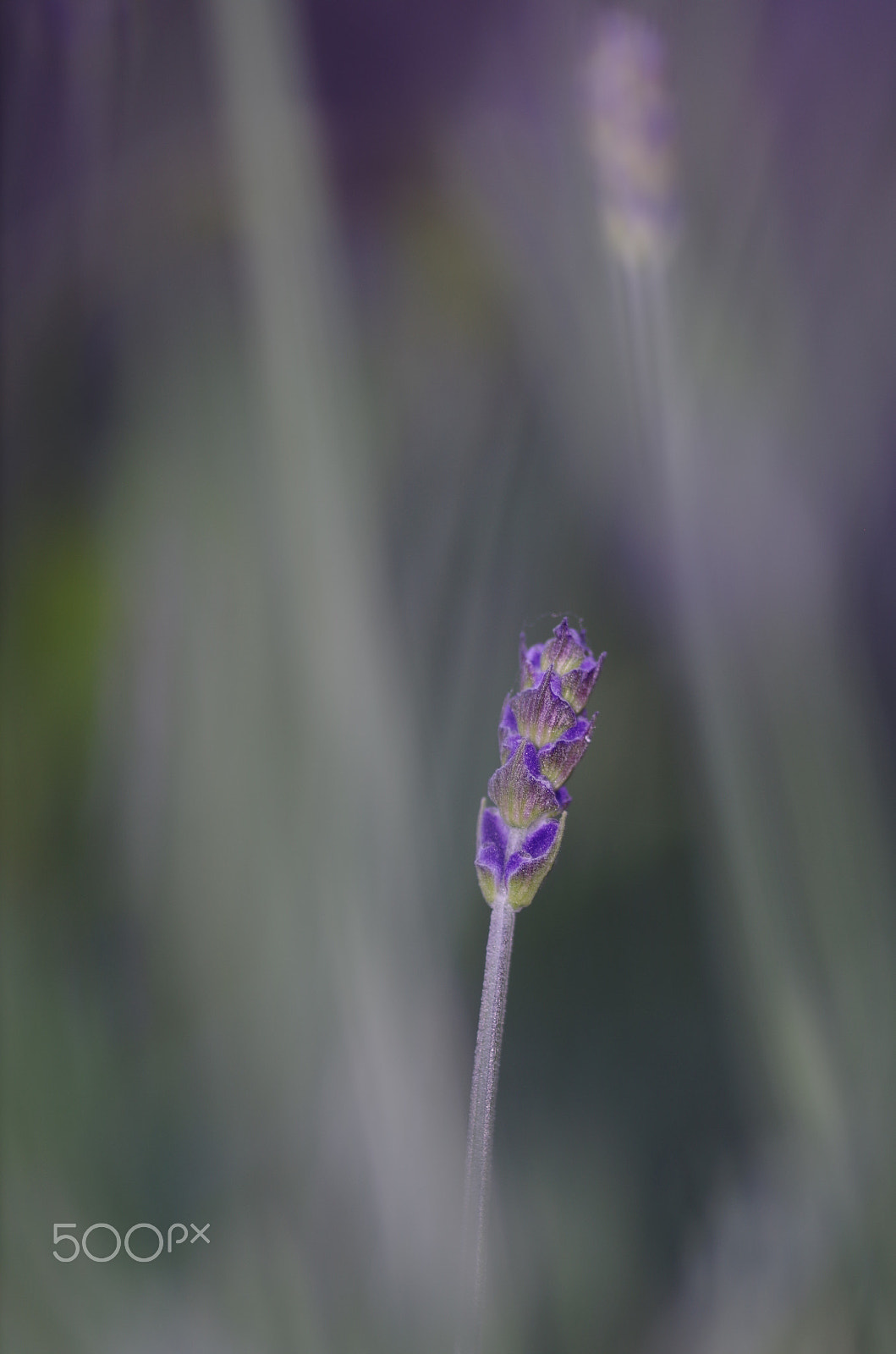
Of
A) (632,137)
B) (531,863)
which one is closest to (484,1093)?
(531,863)

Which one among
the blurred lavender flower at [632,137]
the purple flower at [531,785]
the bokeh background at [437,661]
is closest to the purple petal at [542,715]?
the purple flower at [531,785]

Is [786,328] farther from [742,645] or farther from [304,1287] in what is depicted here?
[304,1287]

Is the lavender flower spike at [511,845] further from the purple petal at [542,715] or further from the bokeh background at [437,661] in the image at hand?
the bokeh background at [437,661]

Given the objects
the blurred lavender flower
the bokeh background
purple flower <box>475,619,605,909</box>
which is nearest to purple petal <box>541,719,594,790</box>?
purple flower <box>475,619,605,909</box>

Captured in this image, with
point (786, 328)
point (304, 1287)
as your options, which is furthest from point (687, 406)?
point (304, 1287)

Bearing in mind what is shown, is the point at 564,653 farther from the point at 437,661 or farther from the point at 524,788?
the point at 437,661

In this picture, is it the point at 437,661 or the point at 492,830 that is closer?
the point at 492,830

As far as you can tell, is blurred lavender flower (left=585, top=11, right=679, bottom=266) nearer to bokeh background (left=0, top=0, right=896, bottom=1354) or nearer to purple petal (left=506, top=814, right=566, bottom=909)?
bokeh background (left=0, top=0, right=896, bottom=1354)
